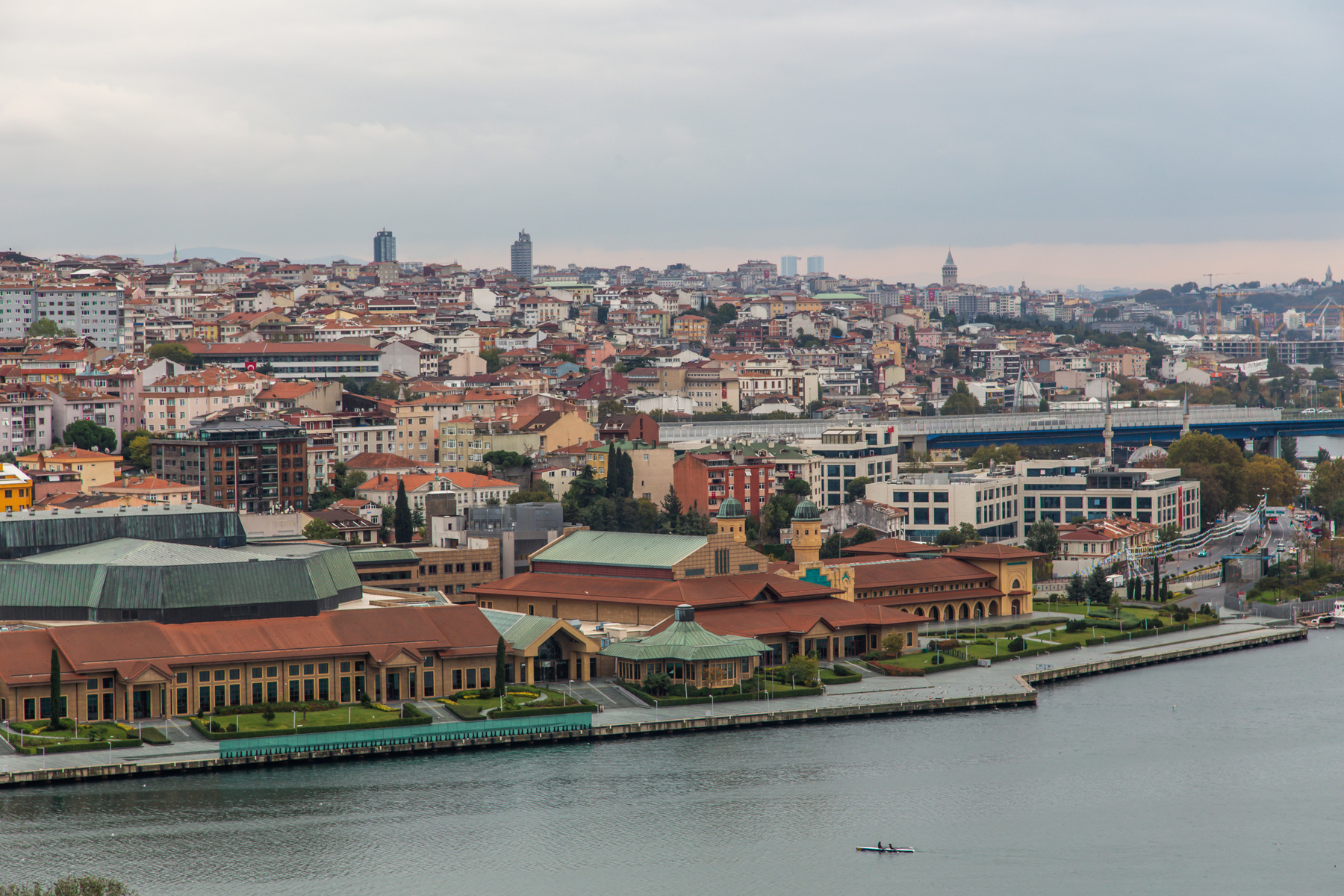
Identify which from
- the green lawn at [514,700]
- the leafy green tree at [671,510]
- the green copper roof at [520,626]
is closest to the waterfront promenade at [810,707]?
the green lawn at [514,700]

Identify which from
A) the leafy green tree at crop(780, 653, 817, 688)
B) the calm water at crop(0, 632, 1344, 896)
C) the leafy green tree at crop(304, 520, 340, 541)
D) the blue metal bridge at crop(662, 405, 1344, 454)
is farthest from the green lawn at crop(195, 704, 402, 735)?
the blue metal bridge at crop(662, 405, 1344, 454)

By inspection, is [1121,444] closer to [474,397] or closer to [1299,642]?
[474,397]

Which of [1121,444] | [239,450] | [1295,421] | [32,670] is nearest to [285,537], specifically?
[239,450]

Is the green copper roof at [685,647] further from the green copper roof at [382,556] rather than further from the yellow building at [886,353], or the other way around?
the yellow building at [886,353]

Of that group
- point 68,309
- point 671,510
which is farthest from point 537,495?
point 68,309

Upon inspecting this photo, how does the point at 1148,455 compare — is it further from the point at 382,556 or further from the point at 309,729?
the point at 309,729

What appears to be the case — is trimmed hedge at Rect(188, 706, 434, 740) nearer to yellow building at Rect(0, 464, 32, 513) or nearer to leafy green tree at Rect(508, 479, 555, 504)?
yellow building at Rect(0, 464, 32, 513)

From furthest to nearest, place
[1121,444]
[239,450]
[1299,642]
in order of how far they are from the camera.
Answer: [1121,444] < [239,450] < [1299,642]
